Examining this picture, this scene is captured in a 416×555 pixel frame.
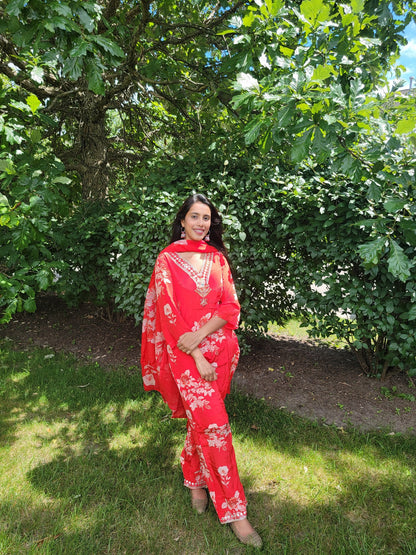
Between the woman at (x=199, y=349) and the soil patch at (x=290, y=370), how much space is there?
4.68 ft

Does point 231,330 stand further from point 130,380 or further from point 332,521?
point 130,380

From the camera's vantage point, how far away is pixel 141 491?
2488mm

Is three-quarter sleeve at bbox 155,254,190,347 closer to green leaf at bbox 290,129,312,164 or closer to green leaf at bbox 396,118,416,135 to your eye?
green leaf at bbox 290,129,312,164

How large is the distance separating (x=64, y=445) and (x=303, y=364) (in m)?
2.68

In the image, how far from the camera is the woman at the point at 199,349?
2.14 m

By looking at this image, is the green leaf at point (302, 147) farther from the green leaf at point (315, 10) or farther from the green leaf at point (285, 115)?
the green leaf at point (315, 10)

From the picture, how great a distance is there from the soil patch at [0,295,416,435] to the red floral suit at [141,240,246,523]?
4.75 ft

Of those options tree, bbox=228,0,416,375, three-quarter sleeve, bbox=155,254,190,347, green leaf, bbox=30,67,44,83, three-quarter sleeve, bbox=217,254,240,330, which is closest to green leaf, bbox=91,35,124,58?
green leaf, bbox=30,67,44,83

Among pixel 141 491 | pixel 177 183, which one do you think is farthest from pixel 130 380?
pixel 177 183

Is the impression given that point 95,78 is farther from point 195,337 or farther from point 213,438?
point 213,438

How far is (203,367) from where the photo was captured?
2143 mm

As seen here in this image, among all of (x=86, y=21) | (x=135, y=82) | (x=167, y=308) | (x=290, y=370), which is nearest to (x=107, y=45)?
(x=86, y=21)

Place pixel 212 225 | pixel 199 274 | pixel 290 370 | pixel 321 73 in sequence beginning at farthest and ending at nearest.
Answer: pixel 290 370 < pixel 212 225 < pixel 199 274 < pixel 321 73

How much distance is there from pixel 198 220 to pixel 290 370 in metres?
2.54
